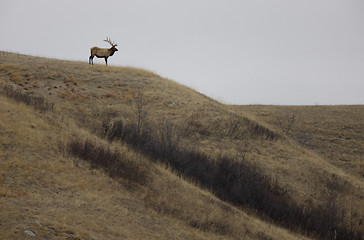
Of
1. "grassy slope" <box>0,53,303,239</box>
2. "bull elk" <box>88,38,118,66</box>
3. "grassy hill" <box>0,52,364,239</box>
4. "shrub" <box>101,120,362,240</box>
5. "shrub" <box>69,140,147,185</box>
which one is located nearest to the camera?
"grassy slope" <box>0,53,303,239</box>

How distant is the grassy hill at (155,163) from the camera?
13.9 metres

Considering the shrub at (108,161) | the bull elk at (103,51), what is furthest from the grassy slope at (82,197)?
the bull elk at (103,51)

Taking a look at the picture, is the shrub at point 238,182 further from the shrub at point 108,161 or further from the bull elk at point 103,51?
the bull elk at point 103,51

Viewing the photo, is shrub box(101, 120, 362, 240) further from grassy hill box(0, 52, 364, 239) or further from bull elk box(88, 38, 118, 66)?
bull elk box(88, 38, 118, 66)

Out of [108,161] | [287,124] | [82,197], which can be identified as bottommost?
[82,197]

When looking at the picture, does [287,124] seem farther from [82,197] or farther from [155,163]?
[82,197]

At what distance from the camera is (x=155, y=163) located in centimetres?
2158

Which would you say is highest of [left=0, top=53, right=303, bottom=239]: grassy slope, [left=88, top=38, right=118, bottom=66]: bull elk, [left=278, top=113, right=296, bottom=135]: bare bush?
[left=88, top=38, right=118, bottom=66]: bull elk

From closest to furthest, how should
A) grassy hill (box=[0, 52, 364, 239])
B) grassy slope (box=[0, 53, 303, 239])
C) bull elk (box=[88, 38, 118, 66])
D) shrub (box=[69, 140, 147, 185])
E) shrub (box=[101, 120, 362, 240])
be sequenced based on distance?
1. grassy slope (box=[0, 53, 303, 239])
2. grassy hill (box=[0, 52, 364, 239])
3. shrub (box=[69, 140, 147, 185])
4. shrub (box=[101, 120, 362, 240])
5. bull elk (box=[88, 38, 118, 66])

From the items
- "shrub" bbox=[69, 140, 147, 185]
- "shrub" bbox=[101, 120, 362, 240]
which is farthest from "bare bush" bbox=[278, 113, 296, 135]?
"shrub" bbox=[69, 140, 147, 185]

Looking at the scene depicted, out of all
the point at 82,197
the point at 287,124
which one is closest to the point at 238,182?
the point at 82,197

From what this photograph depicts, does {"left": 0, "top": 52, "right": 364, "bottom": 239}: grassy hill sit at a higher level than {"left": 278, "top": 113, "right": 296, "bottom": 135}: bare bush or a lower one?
lower

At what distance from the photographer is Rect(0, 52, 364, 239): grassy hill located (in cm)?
1394

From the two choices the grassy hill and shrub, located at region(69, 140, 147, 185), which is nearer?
the grassy hill
